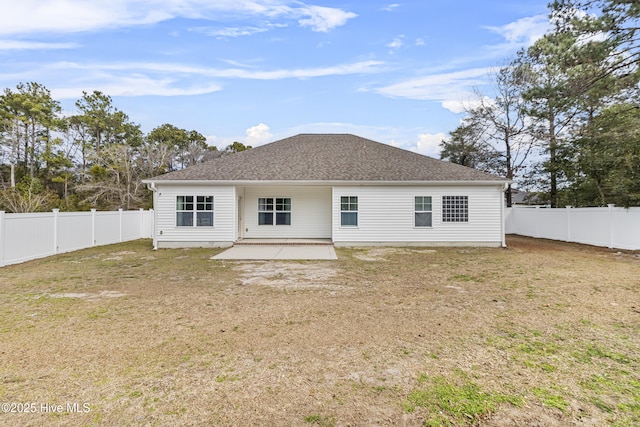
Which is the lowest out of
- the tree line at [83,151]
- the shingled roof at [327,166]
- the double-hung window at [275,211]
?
the double-hung window at [275,211]

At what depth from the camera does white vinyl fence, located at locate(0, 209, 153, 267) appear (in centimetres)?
886

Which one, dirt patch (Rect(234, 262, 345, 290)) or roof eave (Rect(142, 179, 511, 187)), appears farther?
roof eave (Rect(142, 179, 511, 187))

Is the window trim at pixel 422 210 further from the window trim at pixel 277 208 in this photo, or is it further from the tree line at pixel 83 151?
the tree line at pixel 83 151

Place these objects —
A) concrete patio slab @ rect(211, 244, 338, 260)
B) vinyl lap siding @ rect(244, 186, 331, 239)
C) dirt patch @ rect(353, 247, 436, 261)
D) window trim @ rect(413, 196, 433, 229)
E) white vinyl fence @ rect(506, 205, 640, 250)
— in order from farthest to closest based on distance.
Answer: vinyl lap siding @ rect(244, 186, 331, 239) → window trim @ rect(413, 196, 433, 229) → white vinyl fence @ rect(506, 205, 640, 250) → dirt patch @ rect(353, 247, 436, 261) → concrete patio slab @ rect(211, 244, 338, 260)

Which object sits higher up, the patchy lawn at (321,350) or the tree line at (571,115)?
the tree line at (571,115)

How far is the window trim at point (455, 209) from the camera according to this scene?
43.1 ft

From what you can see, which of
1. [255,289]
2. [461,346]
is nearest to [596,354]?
[461,346]

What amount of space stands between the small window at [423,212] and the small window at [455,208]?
0.60 meters

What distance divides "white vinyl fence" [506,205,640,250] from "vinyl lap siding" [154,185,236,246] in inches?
572

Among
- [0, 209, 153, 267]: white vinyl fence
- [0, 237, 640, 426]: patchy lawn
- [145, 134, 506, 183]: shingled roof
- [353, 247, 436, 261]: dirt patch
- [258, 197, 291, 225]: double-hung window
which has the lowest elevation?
[0, 237, 640, 426]: patchy lawn

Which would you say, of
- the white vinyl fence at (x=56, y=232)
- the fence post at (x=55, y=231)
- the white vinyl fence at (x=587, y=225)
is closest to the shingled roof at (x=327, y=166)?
the white vinyl fence at (x=56, y=232)

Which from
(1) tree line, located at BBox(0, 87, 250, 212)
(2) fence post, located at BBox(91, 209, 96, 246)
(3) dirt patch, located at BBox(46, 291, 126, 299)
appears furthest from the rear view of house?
(1) tree line, located at BBox(0, 87, 250, 212)

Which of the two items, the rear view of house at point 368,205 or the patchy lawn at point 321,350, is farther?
the rear view of house at point 368,205

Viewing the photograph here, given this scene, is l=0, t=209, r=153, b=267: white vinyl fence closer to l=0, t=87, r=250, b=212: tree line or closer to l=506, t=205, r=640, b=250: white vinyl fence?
l=0, t=87, r=250, b=212: tree line
